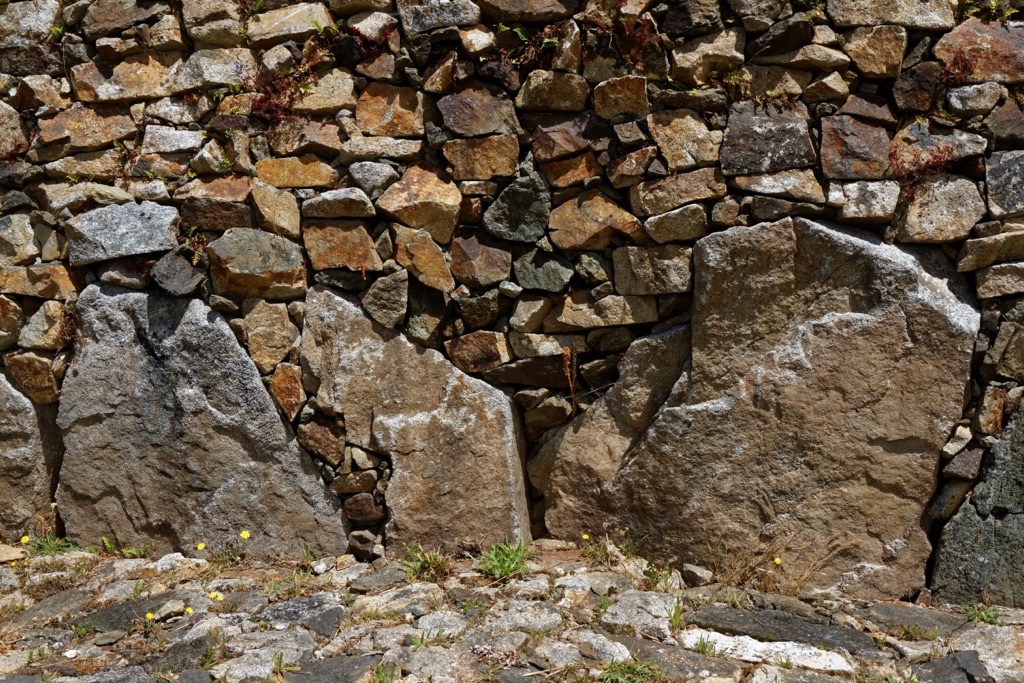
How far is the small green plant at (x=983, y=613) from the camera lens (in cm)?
346

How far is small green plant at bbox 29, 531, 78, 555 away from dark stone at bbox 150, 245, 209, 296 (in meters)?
1.39

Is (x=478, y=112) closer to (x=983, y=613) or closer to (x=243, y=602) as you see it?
(x=243, y=602)

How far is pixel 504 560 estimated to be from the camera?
374 cm

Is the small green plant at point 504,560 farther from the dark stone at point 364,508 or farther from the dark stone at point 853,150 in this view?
the dark stone at point 853,150

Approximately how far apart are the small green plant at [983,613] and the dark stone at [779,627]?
21.5 inches

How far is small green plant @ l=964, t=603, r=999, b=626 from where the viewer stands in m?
3.46

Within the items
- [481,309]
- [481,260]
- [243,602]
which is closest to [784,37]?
[481,260]

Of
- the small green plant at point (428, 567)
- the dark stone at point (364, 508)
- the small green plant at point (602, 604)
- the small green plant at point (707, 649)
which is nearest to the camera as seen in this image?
the small green plant at point (707, 649)

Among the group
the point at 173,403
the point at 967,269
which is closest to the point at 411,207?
the point at 173,403

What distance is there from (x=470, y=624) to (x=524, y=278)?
4.96 feet

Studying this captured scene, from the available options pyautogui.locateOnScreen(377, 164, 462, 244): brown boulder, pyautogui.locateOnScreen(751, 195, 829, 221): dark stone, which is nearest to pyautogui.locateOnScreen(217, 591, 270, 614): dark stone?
pyautogui.locateOnScreen(377, 164, 462, 244): brown boulder

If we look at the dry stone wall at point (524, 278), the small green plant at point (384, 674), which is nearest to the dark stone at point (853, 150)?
the dry stone wall at point (524, 278)

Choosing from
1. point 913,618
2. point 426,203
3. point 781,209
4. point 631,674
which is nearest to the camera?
point 631,674

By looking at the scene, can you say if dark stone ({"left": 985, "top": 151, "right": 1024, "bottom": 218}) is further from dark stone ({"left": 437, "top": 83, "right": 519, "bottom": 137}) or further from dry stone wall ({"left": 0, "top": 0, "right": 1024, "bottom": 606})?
dark stone ({"left": 437, "top": 83, "right": 519, "bottom": 137})
